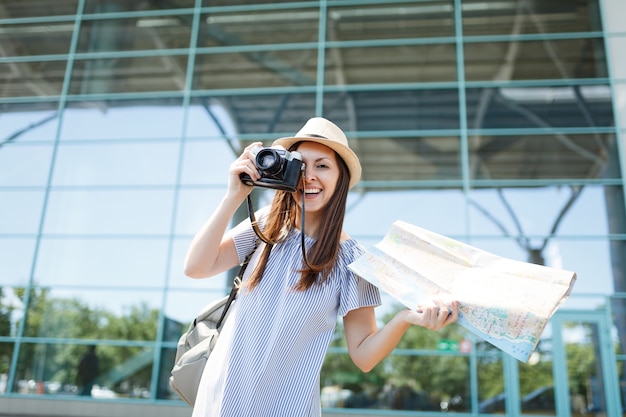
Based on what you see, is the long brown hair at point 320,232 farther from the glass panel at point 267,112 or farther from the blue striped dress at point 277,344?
the glass panel at point 267,112

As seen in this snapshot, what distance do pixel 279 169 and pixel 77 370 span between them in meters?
9.32

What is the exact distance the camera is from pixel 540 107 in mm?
10008

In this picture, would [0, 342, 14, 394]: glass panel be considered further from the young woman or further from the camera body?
the camera body

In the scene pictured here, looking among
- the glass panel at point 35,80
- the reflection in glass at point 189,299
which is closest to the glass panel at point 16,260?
the reflection in glass at point 189,299

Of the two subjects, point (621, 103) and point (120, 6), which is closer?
point (621, 103)

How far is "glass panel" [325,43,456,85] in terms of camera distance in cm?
1053

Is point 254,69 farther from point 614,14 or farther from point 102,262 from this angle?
point 614,14

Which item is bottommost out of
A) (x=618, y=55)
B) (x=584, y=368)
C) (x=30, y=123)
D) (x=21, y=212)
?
(x=584, y=368)

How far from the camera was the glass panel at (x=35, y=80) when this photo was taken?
1127 cm

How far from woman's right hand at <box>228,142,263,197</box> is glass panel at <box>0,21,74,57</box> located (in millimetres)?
11310

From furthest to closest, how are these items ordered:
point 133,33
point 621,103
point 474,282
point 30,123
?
point 133,33 < point 30,123 < point 621,103 < point 474,282

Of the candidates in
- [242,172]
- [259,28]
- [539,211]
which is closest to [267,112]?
[259,28]

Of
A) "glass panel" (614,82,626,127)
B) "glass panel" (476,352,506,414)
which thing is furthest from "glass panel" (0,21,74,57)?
"glass panel" (614,82,626,127)

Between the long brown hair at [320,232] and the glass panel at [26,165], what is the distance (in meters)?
10.1
